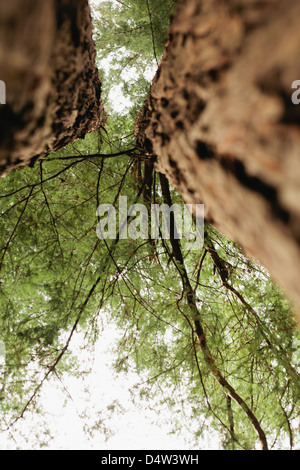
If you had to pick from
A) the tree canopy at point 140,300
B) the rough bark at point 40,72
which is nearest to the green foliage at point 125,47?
the tree canopy at point 140,300

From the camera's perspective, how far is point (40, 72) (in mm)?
562

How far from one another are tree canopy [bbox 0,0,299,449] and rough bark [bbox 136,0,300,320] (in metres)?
1.46

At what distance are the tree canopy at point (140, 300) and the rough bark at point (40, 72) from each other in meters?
1.15

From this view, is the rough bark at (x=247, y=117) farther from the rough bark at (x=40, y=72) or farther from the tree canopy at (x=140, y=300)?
the tree canopy at (x=140, y=300)

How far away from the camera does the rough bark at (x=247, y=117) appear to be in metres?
0.32

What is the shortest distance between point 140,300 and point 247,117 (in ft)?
6.63

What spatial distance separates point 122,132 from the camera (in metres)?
3.71

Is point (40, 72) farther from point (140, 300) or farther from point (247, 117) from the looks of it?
point (140, 300)

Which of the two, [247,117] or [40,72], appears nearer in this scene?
[247,117]

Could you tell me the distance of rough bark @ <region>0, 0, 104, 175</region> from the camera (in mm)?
444

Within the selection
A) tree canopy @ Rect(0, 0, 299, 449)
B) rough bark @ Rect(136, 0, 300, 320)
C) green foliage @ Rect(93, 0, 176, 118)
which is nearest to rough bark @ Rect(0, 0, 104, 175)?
rough bark @ Rect(136, 0, 300, 320)

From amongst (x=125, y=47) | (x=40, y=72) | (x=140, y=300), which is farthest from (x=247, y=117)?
(x=125, y=47)
